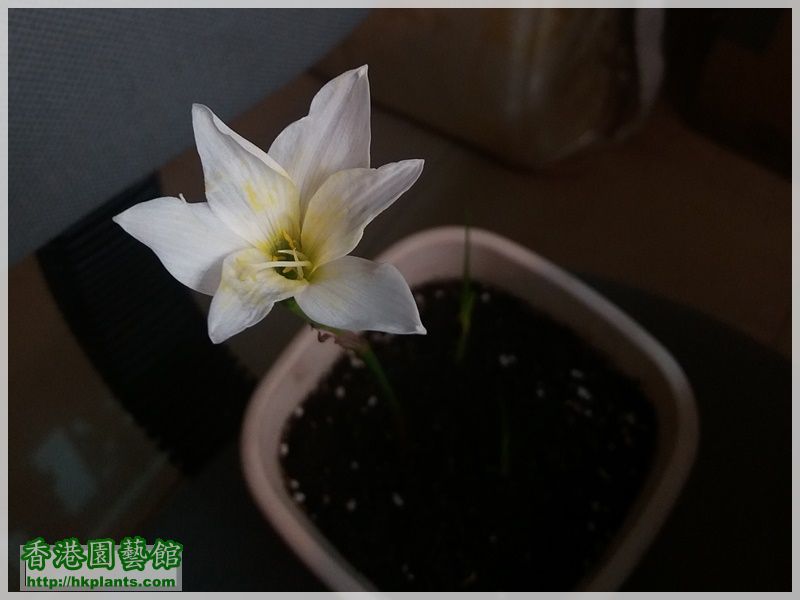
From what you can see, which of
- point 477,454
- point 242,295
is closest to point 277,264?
point 242,295

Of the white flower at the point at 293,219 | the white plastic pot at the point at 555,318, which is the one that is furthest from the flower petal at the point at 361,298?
the white plastic pot at the point at 555,318

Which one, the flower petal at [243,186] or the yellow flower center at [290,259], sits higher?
the flower petal at [243,186]

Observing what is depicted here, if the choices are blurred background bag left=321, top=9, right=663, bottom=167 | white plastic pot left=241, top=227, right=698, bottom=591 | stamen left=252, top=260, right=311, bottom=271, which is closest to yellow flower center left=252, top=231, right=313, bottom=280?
stamen left=252, top=260, right=311, bottom=271

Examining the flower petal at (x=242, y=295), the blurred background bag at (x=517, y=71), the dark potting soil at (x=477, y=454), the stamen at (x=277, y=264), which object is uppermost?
the stamen at (x=277, y=264)

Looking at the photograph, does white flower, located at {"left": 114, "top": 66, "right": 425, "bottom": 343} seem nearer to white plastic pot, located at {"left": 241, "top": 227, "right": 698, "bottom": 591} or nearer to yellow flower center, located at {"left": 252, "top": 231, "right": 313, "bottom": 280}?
yellow flower center, located at {"left": 252, "top": 231, "right": 313, "bottom": 280}

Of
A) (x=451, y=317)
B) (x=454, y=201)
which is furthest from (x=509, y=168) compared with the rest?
(x=451, y=317)

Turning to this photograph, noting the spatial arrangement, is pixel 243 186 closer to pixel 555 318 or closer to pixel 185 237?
pixel 185 237

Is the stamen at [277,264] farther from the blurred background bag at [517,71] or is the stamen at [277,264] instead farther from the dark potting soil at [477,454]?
the blurred background bag at [517,71]
